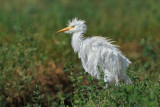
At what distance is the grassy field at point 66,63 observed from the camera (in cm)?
450

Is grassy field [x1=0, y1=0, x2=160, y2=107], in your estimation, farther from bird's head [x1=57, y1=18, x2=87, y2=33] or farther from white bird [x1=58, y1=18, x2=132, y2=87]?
bird's head [x1=57, y1=18, x2=87, y2=33]

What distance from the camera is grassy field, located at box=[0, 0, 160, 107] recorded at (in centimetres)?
450

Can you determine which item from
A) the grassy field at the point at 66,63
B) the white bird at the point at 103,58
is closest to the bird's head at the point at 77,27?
the white bird at the point at 103,58

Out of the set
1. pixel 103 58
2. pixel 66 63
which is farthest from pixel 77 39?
pixel 66 63

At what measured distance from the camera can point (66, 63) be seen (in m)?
4.93

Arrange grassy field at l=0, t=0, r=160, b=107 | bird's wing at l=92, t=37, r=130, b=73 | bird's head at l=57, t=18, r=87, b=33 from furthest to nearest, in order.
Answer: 1. bird's head at l=57, t=18, r=87, b=33
2. bird's wing at l=92, t=37, r=130, b=73
3. grassy field at l=0, t=0, r=160, b=107

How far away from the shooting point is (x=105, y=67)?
5516mm

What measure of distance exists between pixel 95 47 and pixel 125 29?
166 inches

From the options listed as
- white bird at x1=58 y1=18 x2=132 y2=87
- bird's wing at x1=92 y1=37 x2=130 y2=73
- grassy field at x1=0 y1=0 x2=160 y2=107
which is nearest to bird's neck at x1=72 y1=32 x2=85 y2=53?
white bird at x1=58 y1=18 x2=132 y2=87

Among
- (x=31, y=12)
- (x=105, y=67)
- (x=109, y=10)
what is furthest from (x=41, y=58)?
(x=109, y=10)

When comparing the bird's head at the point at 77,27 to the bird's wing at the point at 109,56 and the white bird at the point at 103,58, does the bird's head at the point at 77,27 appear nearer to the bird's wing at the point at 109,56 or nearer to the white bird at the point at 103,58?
the white bird at the point at 103,58

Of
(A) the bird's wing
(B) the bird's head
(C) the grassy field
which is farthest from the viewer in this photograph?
(B) the bird's head

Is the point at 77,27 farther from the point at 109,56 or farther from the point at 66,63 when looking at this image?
the point at 66,63

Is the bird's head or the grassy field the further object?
the bird's head
